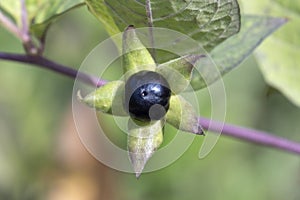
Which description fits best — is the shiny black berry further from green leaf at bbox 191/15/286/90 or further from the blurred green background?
the blurred green background

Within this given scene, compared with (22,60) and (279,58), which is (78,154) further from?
(22,60)

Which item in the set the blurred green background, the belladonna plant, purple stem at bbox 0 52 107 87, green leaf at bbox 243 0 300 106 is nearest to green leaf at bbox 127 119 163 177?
the belladonna plant

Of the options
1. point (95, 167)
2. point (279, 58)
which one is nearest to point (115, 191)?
point (95, 167)

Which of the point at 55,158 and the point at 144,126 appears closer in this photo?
the point at 144,126

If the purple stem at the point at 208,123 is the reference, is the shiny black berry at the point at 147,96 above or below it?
above

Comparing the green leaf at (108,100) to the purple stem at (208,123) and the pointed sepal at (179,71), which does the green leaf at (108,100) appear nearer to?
the pointed sepal at (179,71)

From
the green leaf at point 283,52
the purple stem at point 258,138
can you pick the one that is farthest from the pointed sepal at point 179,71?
the green leaf at point 283,52

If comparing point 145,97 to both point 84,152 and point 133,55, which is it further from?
point 84,152

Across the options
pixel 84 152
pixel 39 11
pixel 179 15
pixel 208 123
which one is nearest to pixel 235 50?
pixel 208 123
